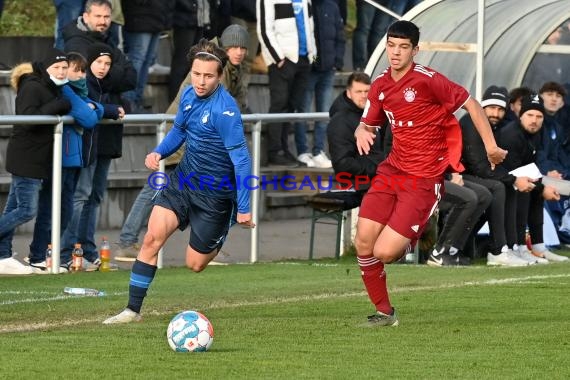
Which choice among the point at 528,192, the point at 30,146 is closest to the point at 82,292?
the point at 30,146

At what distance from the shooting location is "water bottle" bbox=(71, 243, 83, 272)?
14977 mm

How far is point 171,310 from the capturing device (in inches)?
484

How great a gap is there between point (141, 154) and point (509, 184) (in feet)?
16.0

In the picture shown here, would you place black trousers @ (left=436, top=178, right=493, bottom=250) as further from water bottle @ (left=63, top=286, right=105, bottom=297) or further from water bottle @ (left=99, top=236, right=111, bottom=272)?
water bottle @ (left=63, top=286, right=105, bottom=297)

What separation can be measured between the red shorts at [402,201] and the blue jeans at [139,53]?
722cm

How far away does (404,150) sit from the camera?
445 inches

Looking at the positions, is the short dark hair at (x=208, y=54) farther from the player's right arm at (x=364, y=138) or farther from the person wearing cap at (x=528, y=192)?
the person wearing cap at (x=528, y=192)

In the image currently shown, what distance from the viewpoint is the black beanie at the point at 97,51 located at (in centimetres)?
1502

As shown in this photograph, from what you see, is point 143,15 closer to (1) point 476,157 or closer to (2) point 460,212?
(1) point 476,157

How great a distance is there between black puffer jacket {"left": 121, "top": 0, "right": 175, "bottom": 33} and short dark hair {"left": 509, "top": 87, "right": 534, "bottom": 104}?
4288mm

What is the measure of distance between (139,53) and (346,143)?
128 inches

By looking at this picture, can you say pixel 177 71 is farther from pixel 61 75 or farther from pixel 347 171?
pixel 61 75

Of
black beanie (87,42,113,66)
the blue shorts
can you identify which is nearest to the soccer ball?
the blue shorts

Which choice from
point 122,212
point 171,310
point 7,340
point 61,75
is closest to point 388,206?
point 171,310
